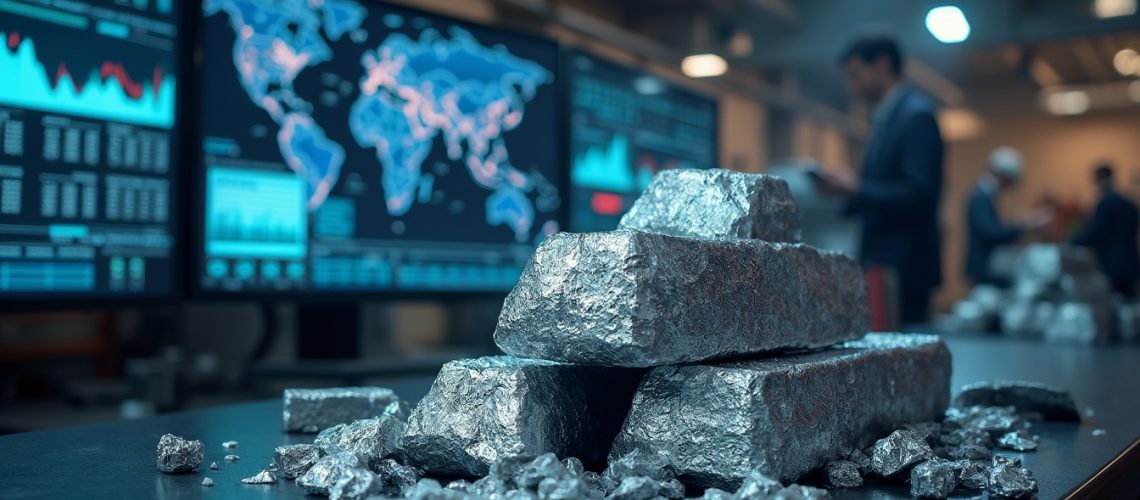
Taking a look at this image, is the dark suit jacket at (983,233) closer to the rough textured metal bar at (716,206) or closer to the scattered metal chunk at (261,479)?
the rough textured metal bar at (716,206)

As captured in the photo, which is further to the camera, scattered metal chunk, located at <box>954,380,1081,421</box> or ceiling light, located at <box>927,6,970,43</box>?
ceiling light, located at <box>927,6,970,43</box>

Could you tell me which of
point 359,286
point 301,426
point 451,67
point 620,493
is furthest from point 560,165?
point 620,493

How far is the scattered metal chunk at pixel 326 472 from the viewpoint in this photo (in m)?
0.58

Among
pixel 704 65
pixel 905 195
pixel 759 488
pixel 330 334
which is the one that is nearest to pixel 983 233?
pixel 704 65

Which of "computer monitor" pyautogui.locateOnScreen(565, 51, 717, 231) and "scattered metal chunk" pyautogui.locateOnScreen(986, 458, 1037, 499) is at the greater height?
"computer monitor" pyautogui.locateOnScreen(565, 51, 717, 231)

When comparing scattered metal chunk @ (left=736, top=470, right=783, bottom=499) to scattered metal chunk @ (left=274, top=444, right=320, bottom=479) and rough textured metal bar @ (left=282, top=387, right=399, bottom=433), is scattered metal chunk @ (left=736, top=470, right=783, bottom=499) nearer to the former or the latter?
scattered metal chunk @ (left=274, top=444, right=320, bottom=479)

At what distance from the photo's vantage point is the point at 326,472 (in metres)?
0.59

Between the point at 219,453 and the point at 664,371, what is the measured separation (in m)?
0.34

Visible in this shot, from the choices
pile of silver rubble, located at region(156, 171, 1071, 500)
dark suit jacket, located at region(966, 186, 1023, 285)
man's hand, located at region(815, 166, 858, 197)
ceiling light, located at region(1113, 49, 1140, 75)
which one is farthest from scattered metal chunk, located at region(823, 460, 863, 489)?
ceiling light, located at region(1113, 49, 1140, 75)

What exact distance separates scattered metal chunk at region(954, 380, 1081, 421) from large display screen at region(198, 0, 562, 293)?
92 cm

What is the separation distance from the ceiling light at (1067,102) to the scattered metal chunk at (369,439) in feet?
39.3

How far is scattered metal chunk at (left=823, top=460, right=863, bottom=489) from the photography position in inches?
25.1

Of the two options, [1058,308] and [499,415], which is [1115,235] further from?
[499,415]

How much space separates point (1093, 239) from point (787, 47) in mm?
2138
